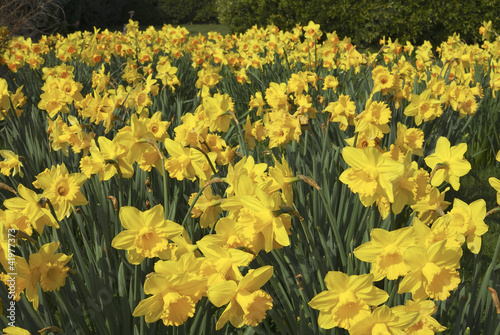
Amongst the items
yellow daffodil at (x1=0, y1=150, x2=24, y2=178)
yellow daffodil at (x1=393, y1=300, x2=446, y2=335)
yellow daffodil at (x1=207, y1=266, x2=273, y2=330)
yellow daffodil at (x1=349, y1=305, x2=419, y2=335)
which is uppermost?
yellow daffodil at (x1=0, y1=150, x2=24, y2=178)

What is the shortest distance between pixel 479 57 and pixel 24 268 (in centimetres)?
467

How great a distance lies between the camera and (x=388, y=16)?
869 centimetres

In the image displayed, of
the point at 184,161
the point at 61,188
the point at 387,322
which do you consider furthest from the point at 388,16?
the point at 387,322

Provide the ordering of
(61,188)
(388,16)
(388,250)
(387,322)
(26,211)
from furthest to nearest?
(388,16), (61,188), (26,211), (388,250), (387,322)

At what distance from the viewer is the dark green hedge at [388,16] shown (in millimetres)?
8734

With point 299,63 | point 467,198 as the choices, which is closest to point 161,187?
point 467,198

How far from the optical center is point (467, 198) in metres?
3.07

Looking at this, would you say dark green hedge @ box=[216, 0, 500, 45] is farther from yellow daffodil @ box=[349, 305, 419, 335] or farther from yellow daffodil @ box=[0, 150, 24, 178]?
yellow daffodil @ box=[349, 305, 419, 335]

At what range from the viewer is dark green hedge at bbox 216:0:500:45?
8.73m

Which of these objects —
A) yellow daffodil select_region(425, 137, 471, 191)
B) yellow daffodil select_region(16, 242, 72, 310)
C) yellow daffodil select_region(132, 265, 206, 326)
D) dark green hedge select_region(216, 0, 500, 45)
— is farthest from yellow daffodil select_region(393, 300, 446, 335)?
dark green hedge select_region(216, 0, 500, 45)

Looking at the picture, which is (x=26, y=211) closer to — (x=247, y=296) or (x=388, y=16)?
(x=247, y=296)

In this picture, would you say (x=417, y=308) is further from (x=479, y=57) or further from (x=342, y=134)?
(x=479, y=57)

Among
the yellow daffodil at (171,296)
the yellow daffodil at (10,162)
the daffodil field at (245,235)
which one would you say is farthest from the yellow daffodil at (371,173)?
the yellow daffodil at (10,162)

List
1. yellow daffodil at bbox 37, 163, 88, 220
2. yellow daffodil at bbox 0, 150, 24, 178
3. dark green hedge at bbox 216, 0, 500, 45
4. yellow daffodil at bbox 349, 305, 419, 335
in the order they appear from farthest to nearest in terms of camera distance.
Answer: dark green hedge at bbox 216, 0, 500, 45 < yellow daffodil at bbox 0, 150, 24, 178 < yellow daffodil at bbox 37, 163, 88, 220 < yellow daffodil at bbox 349, 305, 419, 335
